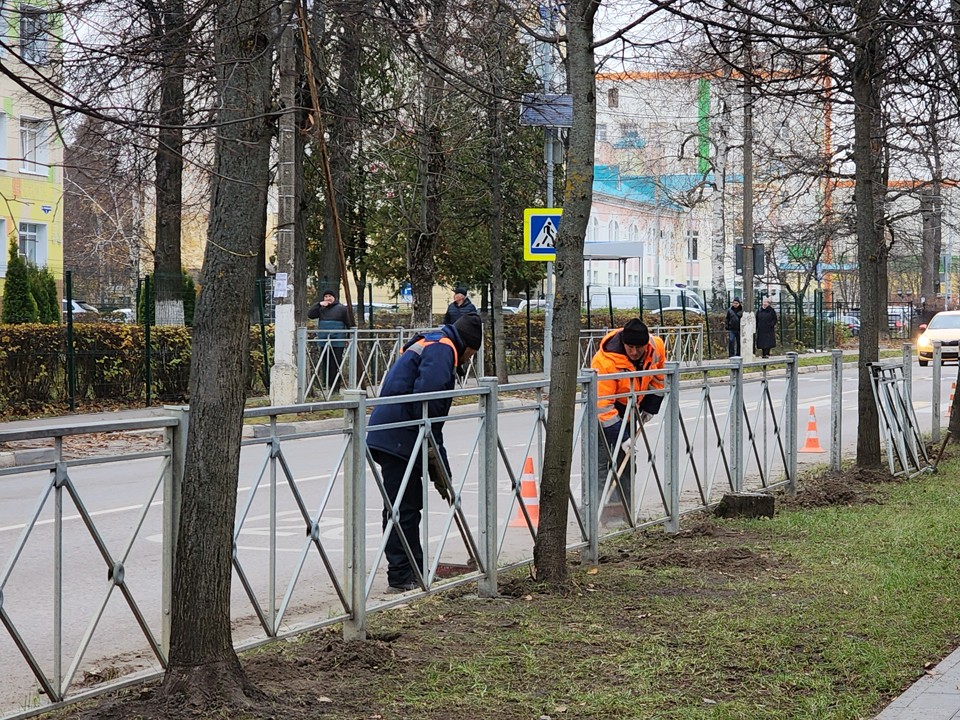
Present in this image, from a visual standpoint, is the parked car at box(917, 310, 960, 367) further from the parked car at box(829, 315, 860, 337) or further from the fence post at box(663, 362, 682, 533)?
the fence post at box(663, 362, 682, 533)

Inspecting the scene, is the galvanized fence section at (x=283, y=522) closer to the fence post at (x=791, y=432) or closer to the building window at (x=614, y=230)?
the fence post at (x=791, y=432)

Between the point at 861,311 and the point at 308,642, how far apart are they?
851cm

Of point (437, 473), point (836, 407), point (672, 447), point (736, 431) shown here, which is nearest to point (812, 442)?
point (836, 407)

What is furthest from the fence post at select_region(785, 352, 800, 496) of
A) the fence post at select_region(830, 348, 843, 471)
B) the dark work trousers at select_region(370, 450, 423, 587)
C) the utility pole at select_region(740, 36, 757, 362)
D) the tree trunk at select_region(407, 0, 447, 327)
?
the utility pole at select_region(740, 36, 757, 362)

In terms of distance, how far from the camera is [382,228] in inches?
1252

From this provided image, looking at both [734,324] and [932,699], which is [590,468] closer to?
[932,699]

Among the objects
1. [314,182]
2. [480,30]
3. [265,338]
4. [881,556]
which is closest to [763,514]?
[881,556]

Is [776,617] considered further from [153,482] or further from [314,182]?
[314,182]

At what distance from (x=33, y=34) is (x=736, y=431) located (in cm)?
728

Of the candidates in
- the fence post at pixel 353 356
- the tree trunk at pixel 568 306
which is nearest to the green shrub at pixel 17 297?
the fence post at pixel 353 356

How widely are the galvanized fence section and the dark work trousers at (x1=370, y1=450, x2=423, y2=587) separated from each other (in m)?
0.03

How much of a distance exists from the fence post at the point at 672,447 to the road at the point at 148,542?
5.92 ft

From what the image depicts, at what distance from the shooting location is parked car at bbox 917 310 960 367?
33.9 metres

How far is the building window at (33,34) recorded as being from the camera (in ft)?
15.6
